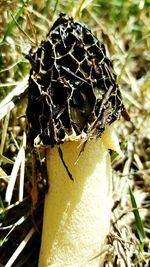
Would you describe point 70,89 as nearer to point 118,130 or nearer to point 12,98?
point 12,98

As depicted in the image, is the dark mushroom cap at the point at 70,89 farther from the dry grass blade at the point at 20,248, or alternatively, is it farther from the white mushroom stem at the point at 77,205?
the dry grass blade at the point at 20,248

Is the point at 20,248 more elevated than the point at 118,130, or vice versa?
the point at 118,130

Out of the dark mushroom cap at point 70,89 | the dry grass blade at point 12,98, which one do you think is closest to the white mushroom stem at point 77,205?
the dark mushroom cap at point 70,89

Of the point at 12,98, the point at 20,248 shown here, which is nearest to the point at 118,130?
the point at 12,98

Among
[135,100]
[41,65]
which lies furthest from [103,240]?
[135,100]

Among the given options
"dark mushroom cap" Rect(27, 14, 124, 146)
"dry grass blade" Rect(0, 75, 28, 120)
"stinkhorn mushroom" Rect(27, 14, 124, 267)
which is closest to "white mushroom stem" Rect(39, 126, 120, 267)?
"stinkhorn mushroom" Rect(27, 14, 124, 267)

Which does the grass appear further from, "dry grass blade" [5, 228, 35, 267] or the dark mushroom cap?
the dark mushroom cap

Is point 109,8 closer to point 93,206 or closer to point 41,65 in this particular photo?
point 41,65
